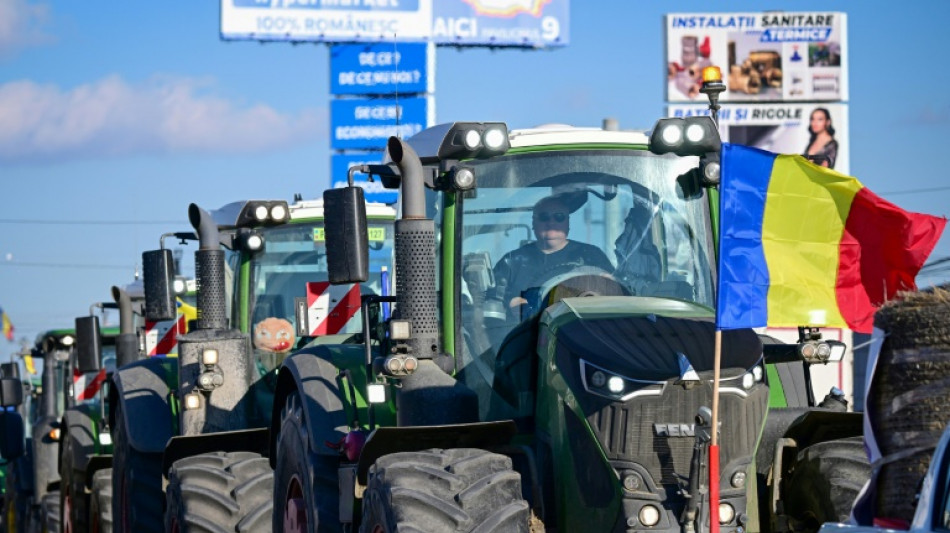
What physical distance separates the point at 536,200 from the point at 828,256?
168 centimetres

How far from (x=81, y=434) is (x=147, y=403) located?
3.45m

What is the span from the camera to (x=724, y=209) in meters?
7.55

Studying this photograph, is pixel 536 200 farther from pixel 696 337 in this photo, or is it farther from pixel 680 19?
pixel 680 19

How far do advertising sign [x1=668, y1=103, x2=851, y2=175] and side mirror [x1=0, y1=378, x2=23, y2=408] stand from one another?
21.3 meters

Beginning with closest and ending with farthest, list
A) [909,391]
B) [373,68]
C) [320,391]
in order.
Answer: [909,391]
[320,391]
[373,68]

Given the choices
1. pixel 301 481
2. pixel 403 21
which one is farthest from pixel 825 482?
pixel 403 21

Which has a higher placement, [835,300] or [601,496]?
[835,300]

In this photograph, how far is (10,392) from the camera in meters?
16.9

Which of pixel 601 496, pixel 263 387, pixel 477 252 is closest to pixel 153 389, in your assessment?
pixel 263 387

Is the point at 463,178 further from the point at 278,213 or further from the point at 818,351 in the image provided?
the point at 278,213

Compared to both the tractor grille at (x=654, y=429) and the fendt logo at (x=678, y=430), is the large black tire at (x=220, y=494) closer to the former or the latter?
the tractor grille at (x=654, y=429)

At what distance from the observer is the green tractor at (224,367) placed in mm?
11344

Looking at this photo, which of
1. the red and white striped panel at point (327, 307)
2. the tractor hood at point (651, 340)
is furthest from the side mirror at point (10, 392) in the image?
the tractor hood at point (651, 340)

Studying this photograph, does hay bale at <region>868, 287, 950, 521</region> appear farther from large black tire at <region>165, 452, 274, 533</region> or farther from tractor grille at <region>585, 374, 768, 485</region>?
large black tire at <region>165, 452, 274, 533</region>
